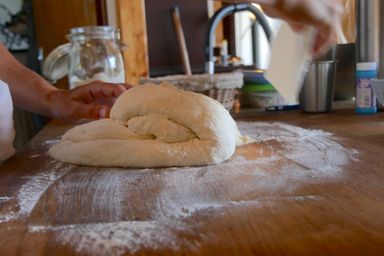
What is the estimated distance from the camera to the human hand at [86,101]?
1.11m

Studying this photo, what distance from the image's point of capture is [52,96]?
1.16 metres

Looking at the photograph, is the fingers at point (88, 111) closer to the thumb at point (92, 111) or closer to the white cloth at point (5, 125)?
the thumb at point (92, 111)

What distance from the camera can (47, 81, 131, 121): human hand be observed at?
3.64 feet

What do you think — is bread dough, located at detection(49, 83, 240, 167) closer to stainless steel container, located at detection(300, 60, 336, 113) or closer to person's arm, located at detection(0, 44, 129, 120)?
person's arm, located at detection(0, 44, 129, 120)

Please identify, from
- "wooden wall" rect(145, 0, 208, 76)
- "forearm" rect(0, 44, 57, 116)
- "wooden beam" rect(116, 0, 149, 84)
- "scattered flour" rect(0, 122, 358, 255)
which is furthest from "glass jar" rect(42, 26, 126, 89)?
"wooden wall" rect(145, 0, 208, 76)

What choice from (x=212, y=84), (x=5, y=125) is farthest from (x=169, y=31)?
(x=5, y=125)

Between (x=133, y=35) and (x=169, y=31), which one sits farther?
(x=169, y=31)

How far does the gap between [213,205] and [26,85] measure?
0.83m

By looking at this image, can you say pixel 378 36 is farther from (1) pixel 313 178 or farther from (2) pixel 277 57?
(1) pixel 313 178

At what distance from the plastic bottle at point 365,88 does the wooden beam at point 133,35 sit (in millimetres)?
968

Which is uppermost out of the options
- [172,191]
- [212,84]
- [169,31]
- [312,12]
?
[169,31]

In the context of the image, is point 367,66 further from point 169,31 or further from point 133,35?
point 169,31

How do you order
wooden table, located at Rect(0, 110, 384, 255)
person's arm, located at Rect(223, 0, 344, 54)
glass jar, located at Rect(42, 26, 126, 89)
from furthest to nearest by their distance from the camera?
1. glass jar, located at Rect(42, 26, 126, 89)
2. person's arm, located at Rect(223, 0, 344, 54)
3. wooden table, located at Rect(0, 110, 384, 255)

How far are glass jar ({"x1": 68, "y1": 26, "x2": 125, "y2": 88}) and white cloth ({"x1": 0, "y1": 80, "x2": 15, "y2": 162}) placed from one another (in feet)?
1.92
